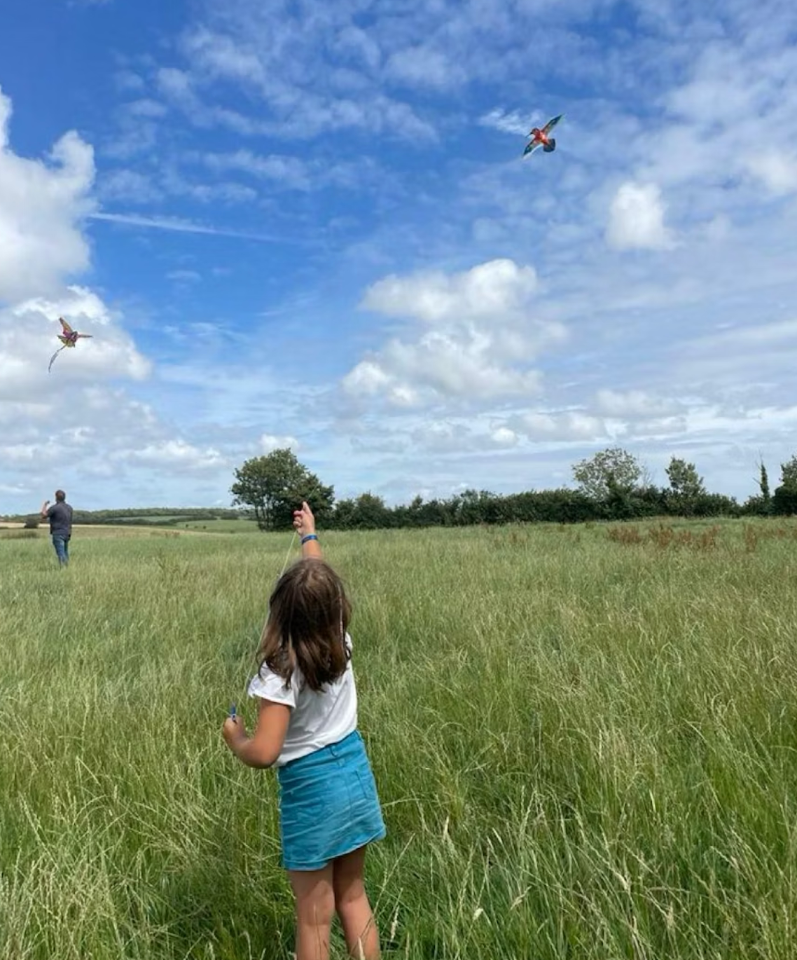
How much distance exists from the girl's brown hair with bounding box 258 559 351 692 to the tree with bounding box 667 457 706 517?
43.4 metres

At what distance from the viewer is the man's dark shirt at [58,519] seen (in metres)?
16.9

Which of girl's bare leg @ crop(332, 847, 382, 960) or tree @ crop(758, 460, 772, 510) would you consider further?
tree @ crop(758, 460, 772, 510)

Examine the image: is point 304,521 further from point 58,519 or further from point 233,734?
point 58,519

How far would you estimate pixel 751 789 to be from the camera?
2809 millimetres

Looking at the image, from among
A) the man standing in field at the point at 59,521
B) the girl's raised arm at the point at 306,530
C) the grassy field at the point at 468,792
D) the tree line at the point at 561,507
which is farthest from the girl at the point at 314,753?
the tree line at the point at 561,507

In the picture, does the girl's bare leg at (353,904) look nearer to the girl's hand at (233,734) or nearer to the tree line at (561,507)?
the girl's hand at (233,734)

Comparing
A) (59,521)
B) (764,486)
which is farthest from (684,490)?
(59,521)

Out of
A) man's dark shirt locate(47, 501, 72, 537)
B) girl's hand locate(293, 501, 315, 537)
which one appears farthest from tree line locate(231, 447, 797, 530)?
girl's hand locate(293, 501, 315, 537)

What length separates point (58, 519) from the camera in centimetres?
1697

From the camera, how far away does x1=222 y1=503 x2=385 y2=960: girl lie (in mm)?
2154

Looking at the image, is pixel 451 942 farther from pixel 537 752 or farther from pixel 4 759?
pixel 4 759

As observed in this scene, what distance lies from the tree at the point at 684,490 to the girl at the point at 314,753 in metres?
43.3

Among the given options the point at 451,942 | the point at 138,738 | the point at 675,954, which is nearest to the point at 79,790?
the point at 138,738

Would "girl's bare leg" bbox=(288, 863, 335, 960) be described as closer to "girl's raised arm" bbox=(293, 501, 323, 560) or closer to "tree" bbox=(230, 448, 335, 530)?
"girl's raised arm" bbox=(293, 501, 323, 560)
